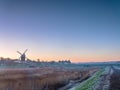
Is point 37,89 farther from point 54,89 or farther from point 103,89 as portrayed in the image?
point 103,89

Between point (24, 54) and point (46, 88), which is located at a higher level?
point (24, 54)

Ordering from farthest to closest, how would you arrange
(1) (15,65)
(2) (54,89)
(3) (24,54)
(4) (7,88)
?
(3) (24,54), (1) (15,65), (2) (54,89), (4) (7,88)

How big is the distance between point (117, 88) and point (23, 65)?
5438 inches

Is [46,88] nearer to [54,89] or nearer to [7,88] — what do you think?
[54,89]

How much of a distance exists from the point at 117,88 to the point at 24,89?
15.7 meters

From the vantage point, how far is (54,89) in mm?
40812

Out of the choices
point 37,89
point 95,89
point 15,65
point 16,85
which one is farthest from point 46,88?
point 15,65

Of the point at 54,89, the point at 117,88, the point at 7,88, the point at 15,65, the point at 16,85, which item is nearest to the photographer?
the point at 117,88

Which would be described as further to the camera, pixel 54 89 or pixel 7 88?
pixel 54 89

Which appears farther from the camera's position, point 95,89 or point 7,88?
point 7,88

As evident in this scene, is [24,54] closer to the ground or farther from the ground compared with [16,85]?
farther from the ground

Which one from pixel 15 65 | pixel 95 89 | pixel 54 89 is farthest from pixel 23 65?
pixel 95 89

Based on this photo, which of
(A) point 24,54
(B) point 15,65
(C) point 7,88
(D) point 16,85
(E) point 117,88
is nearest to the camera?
(E) point 117,88

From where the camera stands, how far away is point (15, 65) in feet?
503
